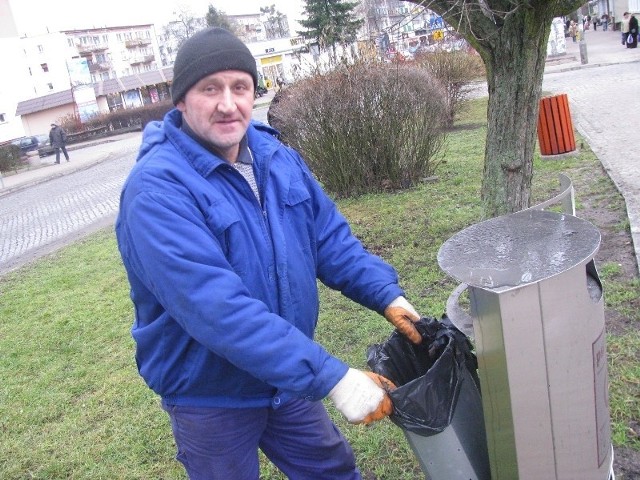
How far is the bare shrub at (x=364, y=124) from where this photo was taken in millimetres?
7570

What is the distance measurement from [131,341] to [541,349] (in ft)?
12.9

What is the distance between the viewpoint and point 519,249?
1.97 meters

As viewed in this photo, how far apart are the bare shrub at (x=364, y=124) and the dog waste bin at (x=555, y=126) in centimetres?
136

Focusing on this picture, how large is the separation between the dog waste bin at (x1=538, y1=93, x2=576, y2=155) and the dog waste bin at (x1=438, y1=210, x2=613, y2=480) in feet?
21.6

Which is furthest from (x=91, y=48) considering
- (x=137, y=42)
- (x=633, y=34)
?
(x=633, y=34)

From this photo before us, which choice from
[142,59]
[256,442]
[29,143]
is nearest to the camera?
[256,442]

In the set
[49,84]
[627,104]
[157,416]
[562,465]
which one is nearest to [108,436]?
[157,416]

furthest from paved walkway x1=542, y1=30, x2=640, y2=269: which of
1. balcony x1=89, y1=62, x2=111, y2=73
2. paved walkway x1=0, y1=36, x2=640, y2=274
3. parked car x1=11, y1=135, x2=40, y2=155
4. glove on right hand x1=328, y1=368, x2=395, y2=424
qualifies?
balcony x1=89, y1=62, x2=111, y2=73

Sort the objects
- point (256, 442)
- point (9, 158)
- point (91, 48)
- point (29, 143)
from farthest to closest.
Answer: point (91, 48)
point (29, 143)
point (9, 158)
point (256, 442)

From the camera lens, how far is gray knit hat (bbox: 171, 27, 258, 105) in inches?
72.3

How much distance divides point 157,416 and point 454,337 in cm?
232

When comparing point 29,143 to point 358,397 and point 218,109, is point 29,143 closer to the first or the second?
point 218,109

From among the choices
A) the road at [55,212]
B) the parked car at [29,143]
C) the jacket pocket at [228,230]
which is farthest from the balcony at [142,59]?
the jacket pocket at [228,230]

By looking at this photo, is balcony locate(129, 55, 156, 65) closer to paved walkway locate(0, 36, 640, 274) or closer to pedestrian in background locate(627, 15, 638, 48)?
paved walkway locate(0, 36, 640, 274)
